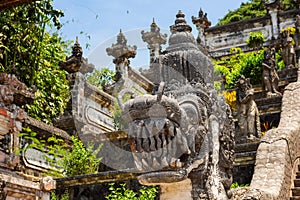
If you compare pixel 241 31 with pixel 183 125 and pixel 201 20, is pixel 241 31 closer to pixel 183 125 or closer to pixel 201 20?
pixel 201 20

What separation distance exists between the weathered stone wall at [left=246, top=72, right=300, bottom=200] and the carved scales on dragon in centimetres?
162

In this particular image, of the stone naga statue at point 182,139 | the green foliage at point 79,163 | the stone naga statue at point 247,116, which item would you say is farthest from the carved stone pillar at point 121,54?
the stone naga statue at point 182,139

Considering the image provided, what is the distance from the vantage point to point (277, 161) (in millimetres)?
7918

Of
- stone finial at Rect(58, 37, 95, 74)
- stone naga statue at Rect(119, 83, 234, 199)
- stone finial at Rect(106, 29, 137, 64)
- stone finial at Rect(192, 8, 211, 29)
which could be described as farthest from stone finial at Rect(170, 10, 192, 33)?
stone finial at Rect(192, 8, 211, 29)

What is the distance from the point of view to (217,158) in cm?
469

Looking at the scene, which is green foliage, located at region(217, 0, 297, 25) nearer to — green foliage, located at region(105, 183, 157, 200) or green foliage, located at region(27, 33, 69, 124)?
green foliage, located at region(27, 33, 69, 124)

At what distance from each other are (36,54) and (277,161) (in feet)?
40.2

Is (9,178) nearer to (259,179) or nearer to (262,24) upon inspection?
(259,179)

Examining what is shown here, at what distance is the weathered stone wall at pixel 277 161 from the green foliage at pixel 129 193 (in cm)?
151

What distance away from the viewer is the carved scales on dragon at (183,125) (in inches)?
155

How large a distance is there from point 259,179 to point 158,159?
3.83 m

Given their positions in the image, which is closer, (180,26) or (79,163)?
(180,26)

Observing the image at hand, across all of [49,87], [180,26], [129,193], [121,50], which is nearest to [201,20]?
[49,87]

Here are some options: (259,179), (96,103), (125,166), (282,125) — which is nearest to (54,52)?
(96,103)
